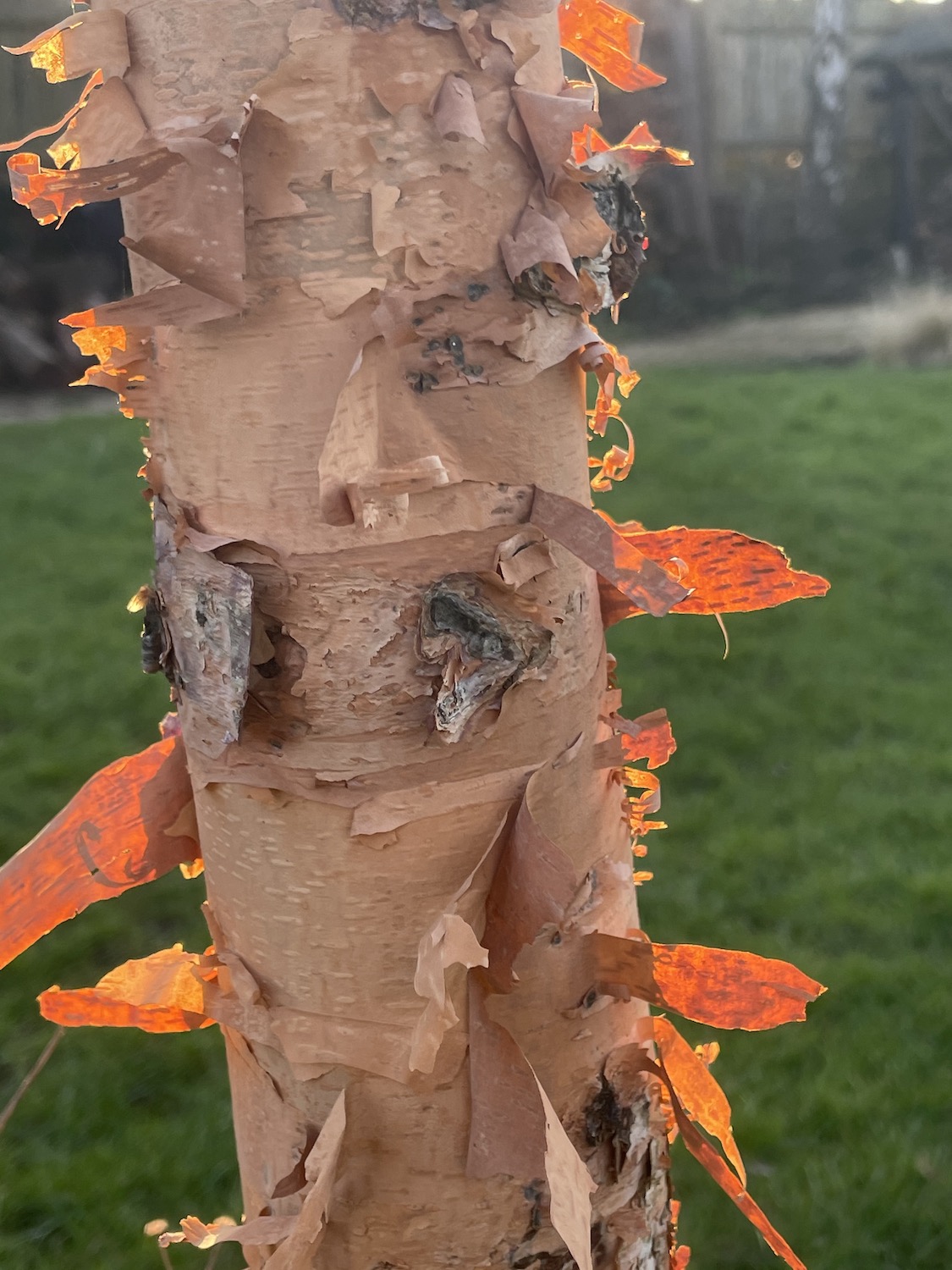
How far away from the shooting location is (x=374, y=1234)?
52 centimetres

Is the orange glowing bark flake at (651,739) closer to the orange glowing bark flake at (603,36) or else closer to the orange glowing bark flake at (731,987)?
the orange glowing bark flake at (731,987)

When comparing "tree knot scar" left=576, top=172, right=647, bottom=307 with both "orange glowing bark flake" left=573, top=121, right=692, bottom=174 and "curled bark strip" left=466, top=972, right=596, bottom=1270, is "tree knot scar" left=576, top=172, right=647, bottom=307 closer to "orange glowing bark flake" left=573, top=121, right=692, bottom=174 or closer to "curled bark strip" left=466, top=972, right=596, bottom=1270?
"orange glowing bark flake" left=573, top=121, right=692, bottom=174

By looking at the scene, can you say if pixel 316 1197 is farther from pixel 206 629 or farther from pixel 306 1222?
pixel 206 629

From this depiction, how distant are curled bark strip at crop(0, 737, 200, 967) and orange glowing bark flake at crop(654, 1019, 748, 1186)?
29 centimetres

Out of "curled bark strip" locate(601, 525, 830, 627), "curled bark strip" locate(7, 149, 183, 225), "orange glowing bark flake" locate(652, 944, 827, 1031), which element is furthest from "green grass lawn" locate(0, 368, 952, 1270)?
"curled bark strip" locate(7, 149, 183, 225)

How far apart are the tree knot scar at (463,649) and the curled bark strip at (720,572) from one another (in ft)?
0.42

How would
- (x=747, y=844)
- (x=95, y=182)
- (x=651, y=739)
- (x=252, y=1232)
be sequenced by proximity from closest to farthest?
1. (x=95, y=182)
2. (x=252, y=1232)
3. (x=651, y=739)
4. (x=747, y=844)

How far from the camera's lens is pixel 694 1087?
24.7 inches

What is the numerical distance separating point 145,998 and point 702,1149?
1.08 feet

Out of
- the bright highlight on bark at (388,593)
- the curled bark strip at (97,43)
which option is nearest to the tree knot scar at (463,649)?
the bright highlight on bark at (388,593)

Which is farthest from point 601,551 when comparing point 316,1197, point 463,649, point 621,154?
point 316,1197

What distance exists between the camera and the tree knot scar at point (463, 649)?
45 centimetres

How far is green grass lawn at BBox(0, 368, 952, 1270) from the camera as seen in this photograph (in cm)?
A: 140

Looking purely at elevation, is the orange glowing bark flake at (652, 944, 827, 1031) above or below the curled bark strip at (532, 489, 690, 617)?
below
